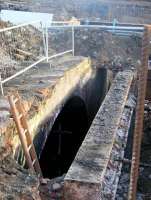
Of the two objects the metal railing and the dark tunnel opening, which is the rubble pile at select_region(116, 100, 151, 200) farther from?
the metal railing

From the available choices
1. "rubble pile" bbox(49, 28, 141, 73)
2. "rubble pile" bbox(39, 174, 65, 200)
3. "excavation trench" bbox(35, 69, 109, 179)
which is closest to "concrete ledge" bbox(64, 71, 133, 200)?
"rubble pile" bbox(39, 174, 65, 200)

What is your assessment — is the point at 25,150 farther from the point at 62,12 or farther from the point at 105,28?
the point at 62,12

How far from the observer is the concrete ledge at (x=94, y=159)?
4.19 metres

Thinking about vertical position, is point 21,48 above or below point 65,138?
above

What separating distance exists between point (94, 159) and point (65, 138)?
15.6ft

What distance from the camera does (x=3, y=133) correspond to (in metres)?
5.08

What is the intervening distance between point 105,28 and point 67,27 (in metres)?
1.34

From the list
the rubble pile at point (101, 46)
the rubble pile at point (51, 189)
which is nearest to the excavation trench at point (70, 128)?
the rubble pile at point (101, 46)

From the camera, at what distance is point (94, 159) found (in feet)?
15.5

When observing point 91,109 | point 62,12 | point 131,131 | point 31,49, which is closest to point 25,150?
point 131,131

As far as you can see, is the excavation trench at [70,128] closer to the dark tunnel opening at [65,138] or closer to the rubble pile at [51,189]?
the dark tunnel opening at [65,138]

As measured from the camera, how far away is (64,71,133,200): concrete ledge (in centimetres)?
419

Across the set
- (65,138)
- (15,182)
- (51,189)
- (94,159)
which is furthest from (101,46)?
(15,182)

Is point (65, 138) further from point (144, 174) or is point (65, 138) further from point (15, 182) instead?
point (15, 182)
